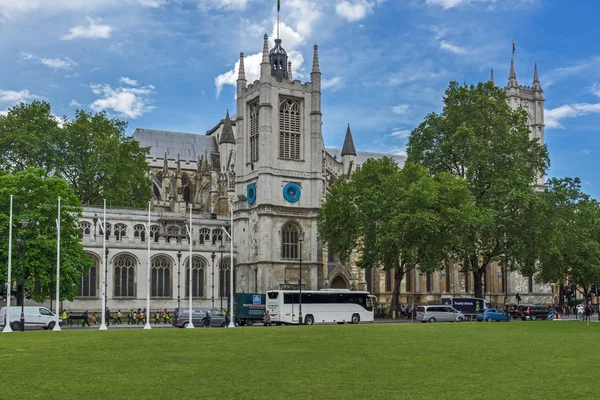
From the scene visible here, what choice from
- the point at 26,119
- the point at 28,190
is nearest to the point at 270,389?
the point at 28,190

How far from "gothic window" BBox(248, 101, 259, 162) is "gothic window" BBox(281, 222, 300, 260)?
6.95 m

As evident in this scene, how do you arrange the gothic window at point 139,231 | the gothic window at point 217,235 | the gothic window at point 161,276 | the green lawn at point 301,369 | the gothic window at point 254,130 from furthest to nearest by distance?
the gothic window at point 217,235 < the gothic window at point 254,130 < the gothic window at point 139,231 < the gothic window at point 161,276 < the green lawn at point 301,369

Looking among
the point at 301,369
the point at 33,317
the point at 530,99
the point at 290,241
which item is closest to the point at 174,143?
the point at 290,241

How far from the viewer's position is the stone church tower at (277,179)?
65062 millimetres

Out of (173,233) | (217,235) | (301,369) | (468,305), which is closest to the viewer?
(301,369)

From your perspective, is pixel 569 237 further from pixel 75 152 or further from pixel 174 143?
pixel 174 143

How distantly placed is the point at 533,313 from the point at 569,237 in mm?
7182

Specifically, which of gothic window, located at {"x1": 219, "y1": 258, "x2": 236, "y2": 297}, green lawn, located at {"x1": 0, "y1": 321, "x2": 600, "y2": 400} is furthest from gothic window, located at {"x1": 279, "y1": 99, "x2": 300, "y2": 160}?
green lawn, located at {"x1": 0, "y1": 321, "x2": 600, "y2": 400}

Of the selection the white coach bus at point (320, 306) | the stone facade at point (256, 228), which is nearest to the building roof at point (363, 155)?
the stone facade at point (256, 228)

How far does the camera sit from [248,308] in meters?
54.3

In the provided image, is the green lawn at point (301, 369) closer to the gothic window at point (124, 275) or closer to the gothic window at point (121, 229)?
the gothic window at point (124, 275)

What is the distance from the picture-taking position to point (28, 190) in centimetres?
4984

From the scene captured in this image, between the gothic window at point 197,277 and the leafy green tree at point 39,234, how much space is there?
15.6m

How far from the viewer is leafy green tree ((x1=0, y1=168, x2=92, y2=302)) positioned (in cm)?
4719
